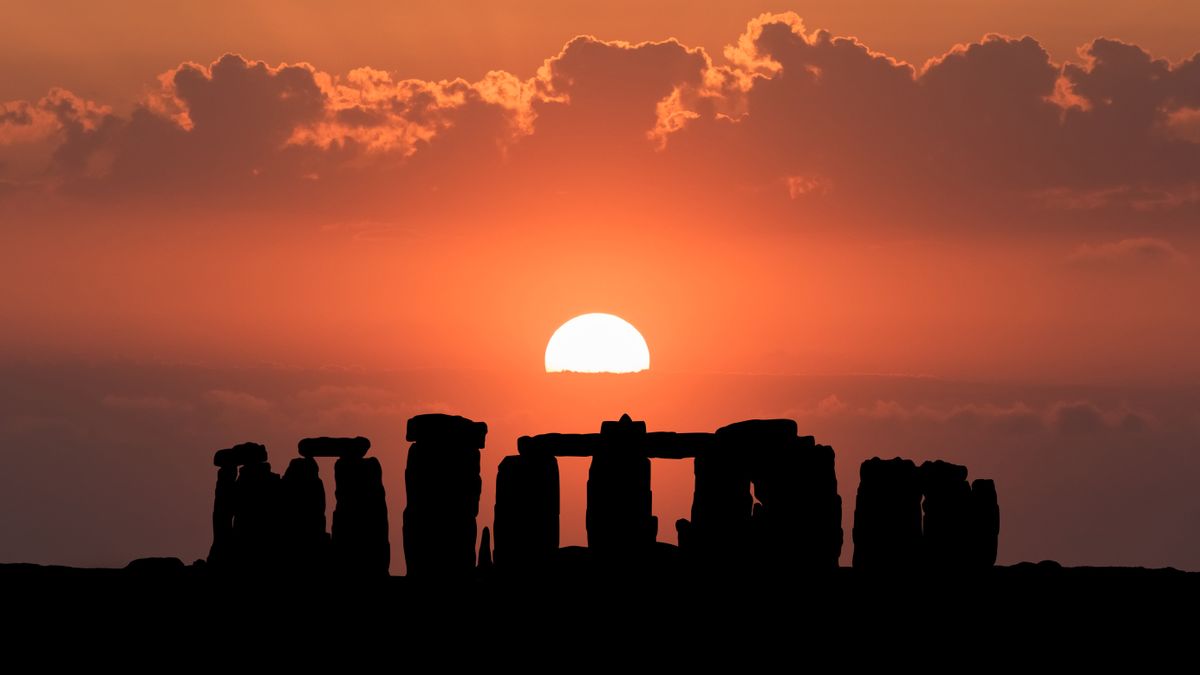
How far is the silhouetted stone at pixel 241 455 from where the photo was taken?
37.2 metres

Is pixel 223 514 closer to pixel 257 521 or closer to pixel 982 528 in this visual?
pixel 257 521

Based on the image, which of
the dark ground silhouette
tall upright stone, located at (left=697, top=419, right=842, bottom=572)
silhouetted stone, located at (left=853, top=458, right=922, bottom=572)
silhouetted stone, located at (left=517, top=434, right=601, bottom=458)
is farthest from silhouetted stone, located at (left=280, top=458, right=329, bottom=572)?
silhouetted stone, located at (left=853, top=458, right=922, bottom=572)

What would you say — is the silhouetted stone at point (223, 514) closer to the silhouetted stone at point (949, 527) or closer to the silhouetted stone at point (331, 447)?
the silhouetted stone at point (331, 447)

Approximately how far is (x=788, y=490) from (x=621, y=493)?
2463 mm

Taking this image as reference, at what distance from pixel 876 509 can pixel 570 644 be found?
19.3 feet

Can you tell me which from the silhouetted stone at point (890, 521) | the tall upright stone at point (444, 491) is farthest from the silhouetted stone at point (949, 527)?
the tall upright stone at point (444, 491)

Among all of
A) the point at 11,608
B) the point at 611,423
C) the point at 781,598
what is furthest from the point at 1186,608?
the point at 11,608

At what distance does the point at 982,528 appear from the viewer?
1443 inches

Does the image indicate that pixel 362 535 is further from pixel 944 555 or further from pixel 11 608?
pixel 944 555

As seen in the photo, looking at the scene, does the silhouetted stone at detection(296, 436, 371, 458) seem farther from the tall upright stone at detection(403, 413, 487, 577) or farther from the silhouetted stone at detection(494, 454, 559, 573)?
the silhouetted stone at detection(494, 454, 559, 573)

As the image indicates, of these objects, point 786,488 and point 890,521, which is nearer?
point 786,488

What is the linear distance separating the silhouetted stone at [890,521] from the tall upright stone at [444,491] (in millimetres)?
5806

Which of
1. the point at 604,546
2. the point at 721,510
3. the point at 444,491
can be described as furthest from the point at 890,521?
the point at 444,491

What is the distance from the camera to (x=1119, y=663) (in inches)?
1272
